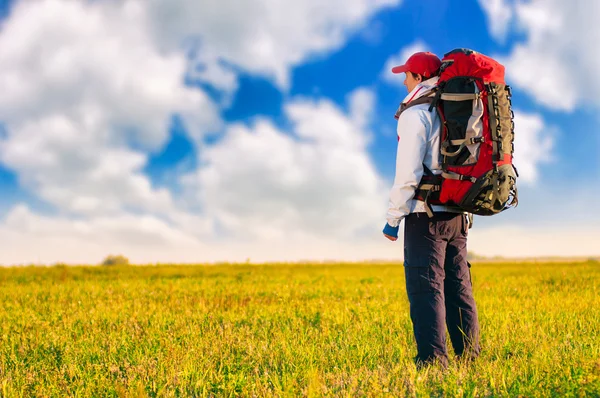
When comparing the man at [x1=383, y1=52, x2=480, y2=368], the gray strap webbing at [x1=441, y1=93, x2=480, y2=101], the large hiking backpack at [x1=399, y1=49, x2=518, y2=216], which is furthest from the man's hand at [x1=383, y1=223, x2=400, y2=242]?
the gray strap webbing at [x1=441, y1=93, x2=480, y2=101]

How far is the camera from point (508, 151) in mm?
5637

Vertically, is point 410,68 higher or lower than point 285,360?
higher

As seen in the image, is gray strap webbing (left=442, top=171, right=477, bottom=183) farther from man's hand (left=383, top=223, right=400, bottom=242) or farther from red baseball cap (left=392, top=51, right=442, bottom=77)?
red baseball cap (left=392, top=51, right=442, bottom=77)

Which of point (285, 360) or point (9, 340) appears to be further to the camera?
point (9, 340)

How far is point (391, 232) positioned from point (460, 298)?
1.36 metres

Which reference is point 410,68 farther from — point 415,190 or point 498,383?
→ point 498,383

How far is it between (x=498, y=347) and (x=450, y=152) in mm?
3002

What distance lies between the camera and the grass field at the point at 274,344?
5.03m

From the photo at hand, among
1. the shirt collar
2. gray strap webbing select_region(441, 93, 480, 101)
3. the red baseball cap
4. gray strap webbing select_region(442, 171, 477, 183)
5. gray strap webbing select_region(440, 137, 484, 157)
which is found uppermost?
the red baseball cap

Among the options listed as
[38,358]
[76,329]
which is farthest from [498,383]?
[76,329]

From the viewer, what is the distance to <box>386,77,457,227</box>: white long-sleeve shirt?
5492 mm

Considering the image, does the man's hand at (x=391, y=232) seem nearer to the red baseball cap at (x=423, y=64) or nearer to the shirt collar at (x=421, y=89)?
the shirt collar at (x=421, y=89)

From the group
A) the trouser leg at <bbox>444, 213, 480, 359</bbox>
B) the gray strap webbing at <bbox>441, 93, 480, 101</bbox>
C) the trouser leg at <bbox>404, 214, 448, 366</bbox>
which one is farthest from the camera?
the trouser leg at <bbox>444, 213, 480, 359</bbox>

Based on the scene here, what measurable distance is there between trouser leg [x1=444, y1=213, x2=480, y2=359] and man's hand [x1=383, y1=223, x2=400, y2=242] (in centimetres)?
78
